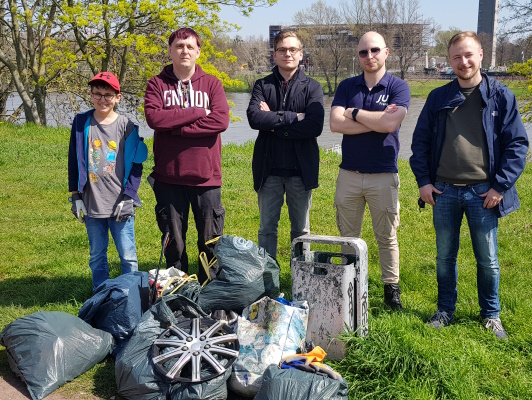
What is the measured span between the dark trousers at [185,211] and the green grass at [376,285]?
33.8 inches

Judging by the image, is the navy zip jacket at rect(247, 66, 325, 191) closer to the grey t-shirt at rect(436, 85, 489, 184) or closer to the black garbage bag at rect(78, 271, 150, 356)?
the grey t-shirt at rect(436, 85, 489, 184)

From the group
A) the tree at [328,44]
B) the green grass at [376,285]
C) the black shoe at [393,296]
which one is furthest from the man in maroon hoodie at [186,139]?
the tree at [328,44]

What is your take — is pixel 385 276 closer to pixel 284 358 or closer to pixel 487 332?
pixel 487 332

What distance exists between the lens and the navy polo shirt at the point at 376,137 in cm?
411

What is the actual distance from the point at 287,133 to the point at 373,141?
649 millimetres

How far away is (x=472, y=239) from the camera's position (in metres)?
3.90

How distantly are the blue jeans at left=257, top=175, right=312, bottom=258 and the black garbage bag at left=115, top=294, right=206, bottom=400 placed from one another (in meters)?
1.12

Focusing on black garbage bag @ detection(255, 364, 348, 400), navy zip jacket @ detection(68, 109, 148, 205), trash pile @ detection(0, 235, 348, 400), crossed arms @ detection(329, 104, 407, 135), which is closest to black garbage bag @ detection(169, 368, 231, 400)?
trash pile @ detection(0, 235, 348, 400)

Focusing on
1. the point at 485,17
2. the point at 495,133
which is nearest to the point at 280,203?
the point at 495,133

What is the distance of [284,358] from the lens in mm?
3217

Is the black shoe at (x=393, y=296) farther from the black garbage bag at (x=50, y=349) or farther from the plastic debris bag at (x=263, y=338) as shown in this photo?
the black garbage bag at (x=50, y=349)

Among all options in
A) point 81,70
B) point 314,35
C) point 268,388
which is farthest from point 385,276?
point 314,35

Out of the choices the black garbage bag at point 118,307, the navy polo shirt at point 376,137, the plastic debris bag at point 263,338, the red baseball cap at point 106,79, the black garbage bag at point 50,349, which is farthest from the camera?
the red baseball cap at point 106,79

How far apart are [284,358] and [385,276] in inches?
56.0
